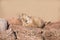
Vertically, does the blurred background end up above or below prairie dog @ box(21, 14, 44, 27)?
above

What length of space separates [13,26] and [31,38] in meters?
0.33

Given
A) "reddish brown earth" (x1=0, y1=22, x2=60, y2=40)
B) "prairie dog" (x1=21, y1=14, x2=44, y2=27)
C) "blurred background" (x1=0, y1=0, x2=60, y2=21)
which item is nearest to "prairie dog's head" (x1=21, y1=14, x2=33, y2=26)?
"prairie dog" (x1=21, y1=14, x2=44, y2=27)

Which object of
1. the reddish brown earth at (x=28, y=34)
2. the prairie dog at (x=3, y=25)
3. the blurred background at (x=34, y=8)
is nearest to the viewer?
the reddish brown earth at (x=28, y=34)

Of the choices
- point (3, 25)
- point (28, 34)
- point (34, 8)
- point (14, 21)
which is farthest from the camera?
point (34, 8)

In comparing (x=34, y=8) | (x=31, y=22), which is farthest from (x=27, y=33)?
(x=34, y=8)

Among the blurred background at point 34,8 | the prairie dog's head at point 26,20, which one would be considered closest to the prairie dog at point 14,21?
the prairie dog's head at point 26,20

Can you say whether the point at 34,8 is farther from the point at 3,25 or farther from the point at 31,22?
the point at 3,25

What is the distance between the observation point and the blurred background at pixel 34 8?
8.74ft

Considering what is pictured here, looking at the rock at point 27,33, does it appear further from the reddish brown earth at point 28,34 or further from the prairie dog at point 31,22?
the prairie dog at point 31,22

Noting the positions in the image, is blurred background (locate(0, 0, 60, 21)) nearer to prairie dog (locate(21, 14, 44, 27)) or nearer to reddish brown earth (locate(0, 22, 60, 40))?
prairie dog (locate(21, 14, 44, 27))

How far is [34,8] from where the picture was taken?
8.84 ft

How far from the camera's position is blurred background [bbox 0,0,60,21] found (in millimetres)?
2664

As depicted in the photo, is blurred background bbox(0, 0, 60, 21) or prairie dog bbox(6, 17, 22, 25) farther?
blurred background bbox(0, 0, 60, 21)

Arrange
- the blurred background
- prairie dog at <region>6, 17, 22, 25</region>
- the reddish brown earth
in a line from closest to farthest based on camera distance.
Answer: the reddish brown earth → prairie dog at <region>6, 17, 22, 25</region> → the blurred background
